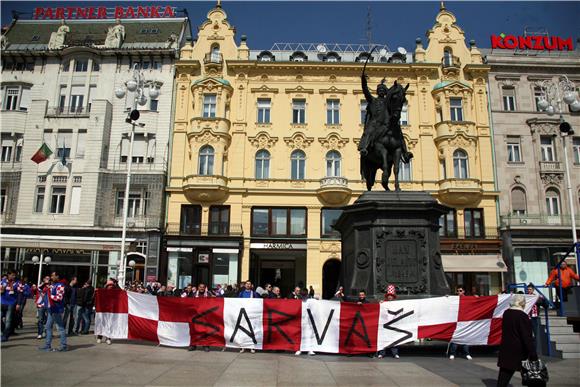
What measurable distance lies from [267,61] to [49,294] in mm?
27982

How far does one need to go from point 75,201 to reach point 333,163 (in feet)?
60.4

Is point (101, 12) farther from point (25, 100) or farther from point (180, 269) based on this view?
point (180, 269)

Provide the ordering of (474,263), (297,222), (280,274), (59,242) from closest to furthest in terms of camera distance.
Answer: (59,242)
(474,263)
(297,222)
(280,274)

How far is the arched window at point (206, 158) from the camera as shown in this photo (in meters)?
33.4

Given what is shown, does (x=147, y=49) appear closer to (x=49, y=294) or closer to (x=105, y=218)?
(x=105, y=218)

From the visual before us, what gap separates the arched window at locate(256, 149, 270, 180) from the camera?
3409 cm

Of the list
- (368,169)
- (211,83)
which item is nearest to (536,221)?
(368,169)

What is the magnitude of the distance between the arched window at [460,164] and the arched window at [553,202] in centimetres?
596

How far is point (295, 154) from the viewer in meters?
34.4

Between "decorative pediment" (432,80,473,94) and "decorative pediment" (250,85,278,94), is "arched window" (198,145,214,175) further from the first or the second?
"decorative pediment" (432,80,473,94)

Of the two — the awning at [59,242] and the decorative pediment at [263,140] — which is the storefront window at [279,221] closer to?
the decorative pediment at [263,140]

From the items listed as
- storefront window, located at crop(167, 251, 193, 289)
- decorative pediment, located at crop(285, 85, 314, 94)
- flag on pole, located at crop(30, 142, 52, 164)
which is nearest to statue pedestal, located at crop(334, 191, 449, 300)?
storefront window, located at crop(167, 251, 193, 289)

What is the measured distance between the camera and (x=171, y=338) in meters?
10.8

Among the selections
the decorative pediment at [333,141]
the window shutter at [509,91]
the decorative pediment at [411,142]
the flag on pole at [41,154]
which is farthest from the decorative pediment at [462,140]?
the flag on pole at [41,154]
